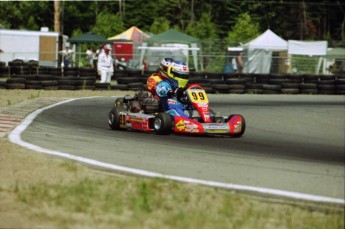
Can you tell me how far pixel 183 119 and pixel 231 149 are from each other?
6.24 ft

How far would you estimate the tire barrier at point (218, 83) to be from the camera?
2386 cm

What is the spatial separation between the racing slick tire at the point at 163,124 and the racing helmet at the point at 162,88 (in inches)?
17.9

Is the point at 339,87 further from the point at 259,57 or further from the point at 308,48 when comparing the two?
the point at 308,48

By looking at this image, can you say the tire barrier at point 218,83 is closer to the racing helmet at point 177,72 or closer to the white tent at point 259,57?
the white tent at point 259,57

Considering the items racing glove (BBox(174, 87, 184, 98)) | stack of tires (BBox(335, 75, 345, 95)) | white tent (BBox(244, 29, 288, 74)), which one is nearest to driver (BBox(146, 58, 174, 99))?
racing glove (BBox(174, 87, 184, 98))

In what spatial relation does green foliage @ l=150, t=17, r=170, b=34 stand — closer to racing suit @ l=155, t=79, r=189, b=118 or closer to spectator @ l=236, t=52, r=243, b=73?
spectator @ l=236, t=52, r=243, b=73

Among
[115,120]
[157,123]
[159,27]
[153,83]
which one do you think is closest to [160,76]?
[153,83]

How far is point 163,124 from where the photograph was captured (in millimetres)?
11336

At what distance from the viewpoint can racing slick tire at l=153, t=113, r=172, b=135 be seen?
446 inches

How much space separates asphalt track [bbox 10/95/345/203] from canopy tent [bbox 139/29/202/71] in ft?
63.8

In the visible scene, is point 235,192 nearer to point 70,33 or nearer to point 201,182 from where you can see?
point 201,182

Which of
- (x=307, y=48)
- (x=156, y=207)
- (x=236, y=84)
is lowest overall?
(x=156, y=207)

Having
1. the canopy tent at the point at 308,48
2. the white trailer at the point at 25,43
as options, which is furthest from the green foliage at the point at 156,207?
the white trailer at the point at 25,43

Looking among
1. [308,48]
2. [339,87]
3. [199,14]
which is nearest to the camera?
[339,87]
